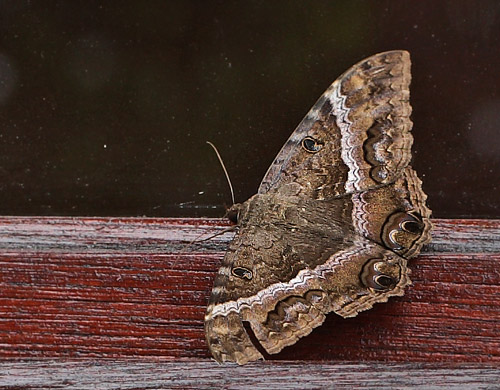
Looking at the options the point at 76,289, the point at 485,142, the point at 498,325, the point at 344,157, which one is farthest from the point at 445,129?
the point at 76,289

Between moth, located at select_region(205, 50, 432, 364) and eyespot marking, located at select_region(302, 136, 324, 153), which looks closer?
moth, located at select_region(205, 50, 432, 364)

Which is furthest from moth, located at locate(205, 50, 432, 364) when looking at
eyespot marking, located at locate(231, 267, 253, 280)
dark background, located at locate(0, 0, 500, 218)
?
dark background, located at locate(0, 0, 500, 218)

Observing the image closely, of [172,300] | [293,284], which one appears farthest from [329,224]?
[172,300]

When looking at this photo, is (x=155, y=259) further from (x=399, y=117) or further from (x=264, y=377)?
(x=399, y=117)

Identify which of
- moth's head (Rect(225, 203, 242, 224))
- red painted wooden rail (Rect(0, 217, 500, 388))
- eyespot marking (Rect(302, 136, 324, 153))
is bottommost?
red painted wooden rail (Rect(0, 217, 500, 388))

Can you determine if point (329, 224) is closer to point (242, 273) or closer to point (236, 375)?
point (242, 273)

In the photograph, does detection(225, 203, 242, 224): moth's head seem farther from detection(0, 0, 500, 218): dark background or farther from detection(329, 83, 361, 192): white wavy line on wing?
detection(329, 83, 361, 192): white wavy line on wing

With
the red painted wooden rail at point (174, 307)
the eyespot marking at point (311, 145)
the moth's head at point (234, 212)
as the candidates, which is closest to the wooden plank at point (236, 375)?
the red painted wooden rail at point (174, 307)

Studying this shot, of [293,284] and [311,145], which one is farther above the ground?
[311,145]
